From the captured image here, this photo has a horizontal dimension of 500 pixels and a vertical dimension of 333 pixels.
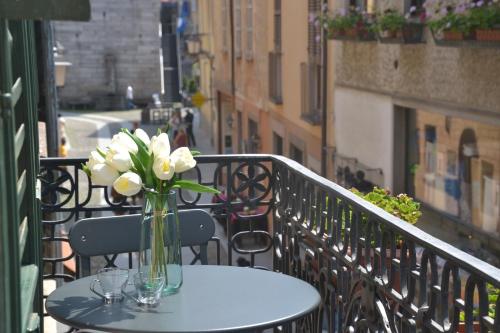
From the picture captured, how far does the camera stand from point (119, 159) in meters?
2.92

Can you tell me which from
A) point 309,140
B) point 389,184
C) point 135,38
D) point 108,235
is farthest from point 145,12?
point 108,235

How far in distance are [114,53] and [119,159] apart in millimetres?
43924

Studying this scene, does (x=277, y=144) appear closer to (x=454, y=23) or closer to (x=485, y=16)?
(x=454, y=23)

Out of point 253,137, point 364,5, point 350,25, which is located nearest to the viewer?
point 350,25

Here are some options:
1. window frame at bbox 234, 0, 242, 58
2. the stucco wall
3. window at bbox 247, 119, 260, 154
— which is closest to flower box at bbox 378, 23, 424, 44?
the stucco wall

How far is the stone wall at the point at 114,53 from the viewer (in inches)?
1790

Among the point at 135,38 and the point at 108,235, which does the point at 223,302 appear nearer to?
the point at 108,235

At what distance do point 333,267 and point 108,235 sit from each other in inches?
32.9

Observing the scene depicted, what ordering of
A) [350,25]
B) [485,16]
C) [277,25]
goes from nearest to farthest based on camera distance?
[485,16] < [350,25] < [277,25]

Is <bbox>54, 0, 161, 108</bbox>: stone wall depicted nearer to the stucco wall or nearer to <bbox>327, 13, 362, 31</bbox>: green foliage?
the stucco wall

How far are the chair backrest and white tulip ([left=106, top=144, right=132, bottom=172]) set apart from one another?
2.26 feet

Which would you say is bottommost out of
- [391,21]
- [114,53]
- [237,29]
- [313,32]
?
[114,53]

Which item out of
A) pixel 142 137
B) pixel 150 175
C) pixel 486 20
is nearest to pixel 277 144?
pixel 486 20

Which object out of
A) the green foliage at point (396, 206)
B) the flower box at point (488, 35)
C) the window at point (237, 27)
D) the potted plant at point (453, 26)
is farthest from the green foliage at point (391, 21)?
the window at point (237, 27)
